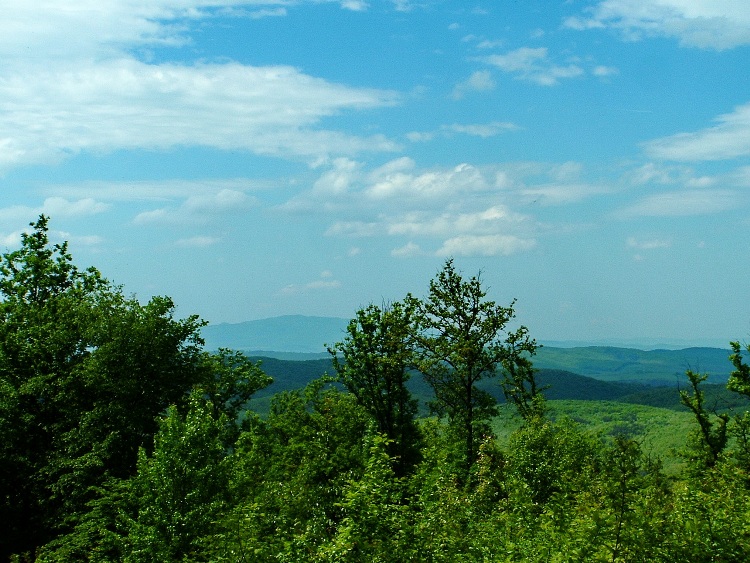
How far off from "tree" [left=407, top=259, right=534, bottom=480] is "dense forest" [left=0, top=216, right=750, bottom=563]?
0.49 feet

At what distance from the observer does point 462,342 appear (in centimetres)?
4906

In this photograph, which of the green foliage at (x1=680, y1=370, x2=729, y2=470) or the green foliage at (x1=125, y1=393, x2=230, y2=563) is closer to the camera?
the green foliage at (x1=125, y1=393, x2=230, y2=563)

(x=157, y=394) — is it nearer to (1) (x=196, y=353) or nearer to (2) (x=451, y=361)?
(1) (x=196, y=353)

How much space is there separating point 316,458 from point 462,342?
13.1 metres

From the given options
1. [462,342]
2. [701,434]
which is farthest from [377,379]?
[701,434]

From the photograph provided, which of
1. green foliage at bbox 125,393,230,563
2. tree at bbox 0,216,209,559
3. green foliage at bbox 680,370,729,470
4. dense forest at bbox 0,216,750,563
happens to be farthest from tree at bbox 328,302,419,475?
green foliage at bbox 125,393,230,563

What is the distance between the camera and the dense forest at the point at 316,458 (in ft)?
65.2

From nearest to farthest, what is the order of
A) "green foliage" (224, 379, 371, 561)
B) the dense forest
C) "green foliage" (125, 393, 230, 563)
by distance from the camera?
the dense forest
"green foliage" (224, 379, 371, 561)
"green foliage" (125, 393, 230, 563)

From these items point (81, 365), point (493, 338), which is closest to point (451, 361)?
point (493, 338)

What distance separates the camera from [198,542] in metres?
26.4

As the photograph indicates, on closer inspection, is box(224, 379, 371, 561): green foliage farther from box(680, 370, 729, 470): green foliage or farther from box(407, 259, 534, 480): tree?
box(680, 370, 729, 470): green foliage

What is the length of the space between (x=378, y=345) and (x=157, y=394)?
21699 mm

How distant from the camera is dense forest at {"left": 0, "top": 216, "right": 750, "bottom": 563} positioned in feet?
65.2

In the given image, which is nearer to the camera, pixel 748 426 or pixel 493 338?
pixel 493 338
